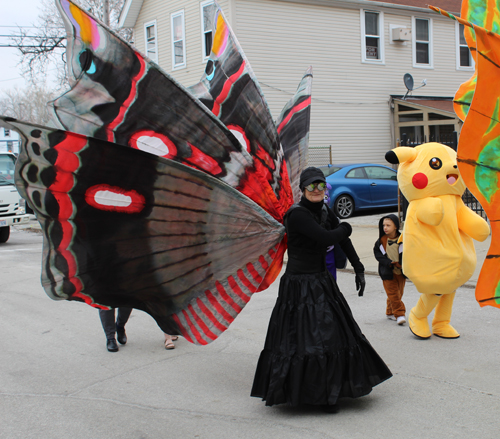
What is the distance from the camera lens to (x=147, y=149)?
353 centimetres

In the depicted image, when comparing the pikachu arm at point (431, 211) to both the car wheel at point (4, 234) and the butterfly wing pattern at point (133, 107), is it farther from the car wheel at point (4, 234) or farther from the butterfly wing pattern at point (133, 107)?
the car wheel at point (4, 234)

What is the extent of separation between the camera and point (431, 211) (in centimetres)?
483

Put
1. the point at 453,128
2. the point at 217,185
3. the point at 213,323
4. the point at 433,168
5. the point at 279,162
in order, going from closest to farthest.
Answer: the point at 217,185 < the point at 213,323 < the point at 279,162 < the point at 433,168 < the point at 453,128

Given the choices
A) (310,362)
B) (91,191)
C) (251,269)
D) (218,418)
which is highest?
(91,191)

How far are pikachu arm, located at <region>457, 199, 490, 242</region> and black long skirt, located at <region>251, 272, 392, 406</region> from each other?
1.67 meters

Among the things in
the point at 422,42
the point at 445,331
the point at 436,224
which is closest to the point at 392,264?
the point at 445,331

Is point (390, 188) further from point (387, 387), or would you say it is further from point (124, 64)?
point (124, 64)

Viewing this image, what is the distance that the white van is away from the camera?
46.5ft

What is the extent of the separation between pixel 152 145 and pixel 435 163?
107 inches

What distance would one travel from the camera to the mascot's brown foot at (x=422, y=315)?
17.0 ft

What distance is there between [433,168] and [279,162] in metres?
1.68

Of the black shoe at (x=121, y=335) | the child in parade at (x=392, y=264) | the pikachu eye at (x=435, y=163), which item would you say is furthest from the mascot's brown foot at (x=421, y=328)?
the black shoe at (x=121, y=335)

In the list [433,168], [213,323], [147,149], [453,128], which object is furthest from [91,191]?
[453,128]

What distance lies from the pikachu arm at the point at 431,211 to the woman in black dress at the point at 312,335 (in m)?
1.23
